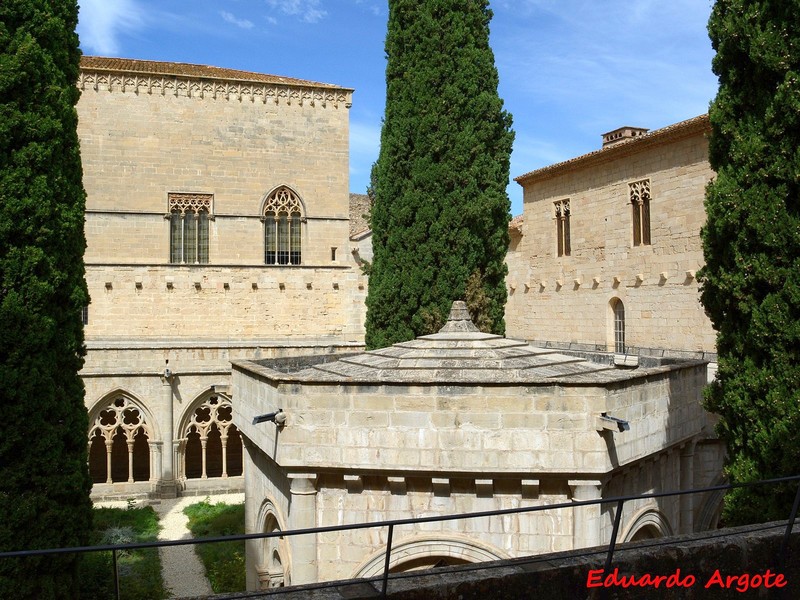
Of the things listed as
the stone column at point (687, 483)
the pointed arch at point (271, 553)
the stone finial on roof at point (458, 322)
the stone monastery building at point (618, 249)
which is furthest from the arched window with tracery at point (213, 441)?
the stone monastery building at point (618, 249)

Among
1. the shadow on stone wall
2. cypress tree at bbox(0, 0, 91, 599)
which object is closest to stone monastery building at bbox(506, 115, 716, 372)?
cypress tree at bbox(0, 0, 91, 599)

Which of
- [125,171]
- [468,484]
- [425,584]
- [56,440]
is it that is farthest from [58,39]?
[125,171]

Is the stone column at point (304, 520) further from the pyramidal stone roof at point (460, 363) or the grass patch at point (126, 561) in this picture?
the grass patch at point (126, 561)

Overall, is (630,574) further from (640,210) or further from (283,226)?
(283,226)

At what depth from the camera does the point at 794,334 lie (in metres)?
6.61

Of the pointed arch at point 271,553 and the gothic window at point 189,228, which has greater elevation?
the gothic window at point 189,228

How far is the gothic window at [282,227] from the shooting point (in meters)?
23.0

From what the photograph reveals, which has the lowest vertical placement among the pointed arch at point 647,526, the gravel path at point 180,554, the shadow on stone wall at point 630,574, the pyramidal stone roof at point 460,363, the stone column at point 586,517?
the gravel path at point 180,554

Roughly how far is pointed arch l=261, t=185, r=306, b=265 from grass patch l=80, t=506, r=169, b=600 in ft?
32.0

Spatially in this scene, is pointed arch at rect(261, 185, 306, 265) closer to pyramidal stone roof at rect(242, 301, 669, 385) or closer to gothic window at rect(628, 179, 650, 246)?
gothic window at rect(628, 179, 650, 246)

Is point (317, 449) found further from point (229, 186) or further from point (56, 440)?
point (229, 186)

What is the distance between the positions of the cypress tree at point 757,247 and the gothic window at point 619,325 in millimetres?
13981

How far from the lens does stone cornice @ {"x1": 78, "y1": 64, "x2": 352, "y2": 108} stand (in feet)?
69.7

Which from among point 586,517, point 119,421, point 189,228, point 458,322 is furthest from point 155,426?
point 586,517
